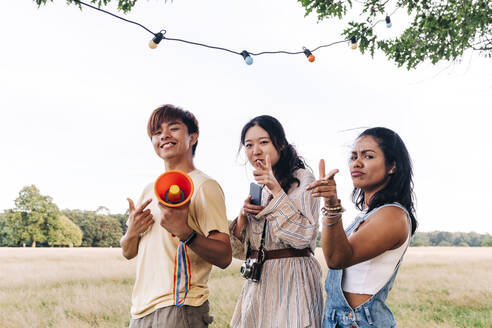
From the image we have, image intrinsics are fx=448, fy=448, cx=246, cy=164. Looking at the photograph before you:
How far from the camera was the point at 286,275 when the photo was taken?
2.20 meters

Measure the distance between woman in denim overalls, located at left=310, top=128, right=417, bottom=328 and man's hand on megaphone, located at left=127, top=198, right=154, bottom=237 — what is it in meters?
0.81

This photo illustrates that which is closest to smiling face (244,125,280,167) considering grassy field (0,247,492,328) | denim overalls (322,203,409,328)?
denim overalls (322,203,409,328)

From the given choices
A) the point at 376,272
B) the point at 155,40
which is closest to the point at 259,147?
the point at 376,272

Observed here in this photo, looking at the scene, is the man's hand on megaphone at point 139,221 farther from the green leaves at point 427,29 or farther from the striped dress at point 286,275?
the green leaves at point 427,29

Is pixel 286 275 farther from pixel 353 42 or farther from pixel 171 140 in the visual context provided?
pixel 353 42

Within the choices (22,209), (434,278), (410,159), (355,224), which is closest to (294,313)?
(355,224)

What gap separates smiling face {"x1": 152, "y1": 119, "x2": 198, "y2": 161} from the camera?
6.91ft

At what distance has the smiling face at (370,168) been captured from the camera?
2.01 m

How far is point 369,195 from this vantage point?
81.7 inches

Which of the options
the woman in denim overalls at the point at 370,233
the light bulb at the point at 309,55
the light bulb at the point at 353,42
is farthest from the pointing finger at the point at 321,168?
the light bulb at the point at 353,42

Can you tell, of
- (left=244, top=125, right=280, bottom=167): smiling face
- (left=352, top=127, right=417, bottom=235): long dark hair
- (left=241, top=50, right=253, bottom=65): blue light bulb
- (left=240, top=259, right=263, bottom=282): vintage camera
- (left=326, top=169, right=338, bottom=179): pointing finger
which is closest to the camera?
(left=326, top=169, right=338, bottom=179): pointing finger

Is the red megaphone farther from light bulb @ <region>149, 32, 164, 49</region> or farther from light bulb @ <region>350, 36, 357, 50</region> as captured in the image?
light bulb @ <region>350, 36, 357, 50</region>

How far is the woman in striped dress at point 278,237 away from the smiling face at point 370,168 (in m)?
0.29

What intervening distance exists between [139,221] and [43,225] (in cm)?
3418
